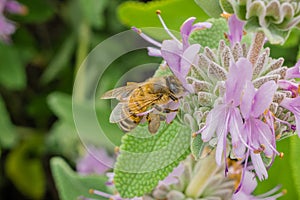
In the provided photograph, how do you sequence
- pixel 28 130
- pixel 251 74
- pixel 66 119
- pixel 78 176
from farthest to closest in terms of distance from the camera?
pixel 28 130 → pixel 66 119 → pixel 78 176 → pixel 251 74

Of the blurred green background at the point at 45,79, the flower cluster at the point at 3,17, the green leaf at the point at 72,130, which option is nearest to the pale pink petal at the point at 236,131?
the green leaf at the point at 72,130

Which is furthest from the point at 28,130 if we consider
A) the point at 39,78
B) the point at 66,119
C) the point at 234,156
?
the point at 234,156

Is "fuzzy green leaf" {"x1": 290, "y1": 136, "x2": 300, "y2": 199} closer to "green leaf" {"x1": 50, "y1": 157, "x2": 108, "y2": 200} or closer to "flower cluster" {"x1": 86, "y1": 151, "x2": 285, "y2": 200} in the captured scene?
"flower cluster" {"x1": 86, "y1": 151, "x2": 285, "y2": 200}

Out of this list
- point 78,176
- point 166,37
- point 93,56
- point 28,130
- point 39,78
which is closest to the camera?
point 166,37

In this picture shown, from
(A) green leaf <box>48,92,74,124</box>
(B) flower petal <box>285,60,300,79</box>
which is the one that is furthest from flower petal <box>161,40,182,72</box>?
(A) green leaf <box>48,92,74,124</box>

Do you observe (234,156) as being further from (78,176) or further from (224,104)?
(78,176)

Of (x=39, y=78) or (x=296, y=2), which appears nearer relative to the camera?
(x=296, y=2)

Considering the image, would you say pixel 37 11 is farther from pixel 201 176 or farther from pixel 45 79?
pixel 201 176
